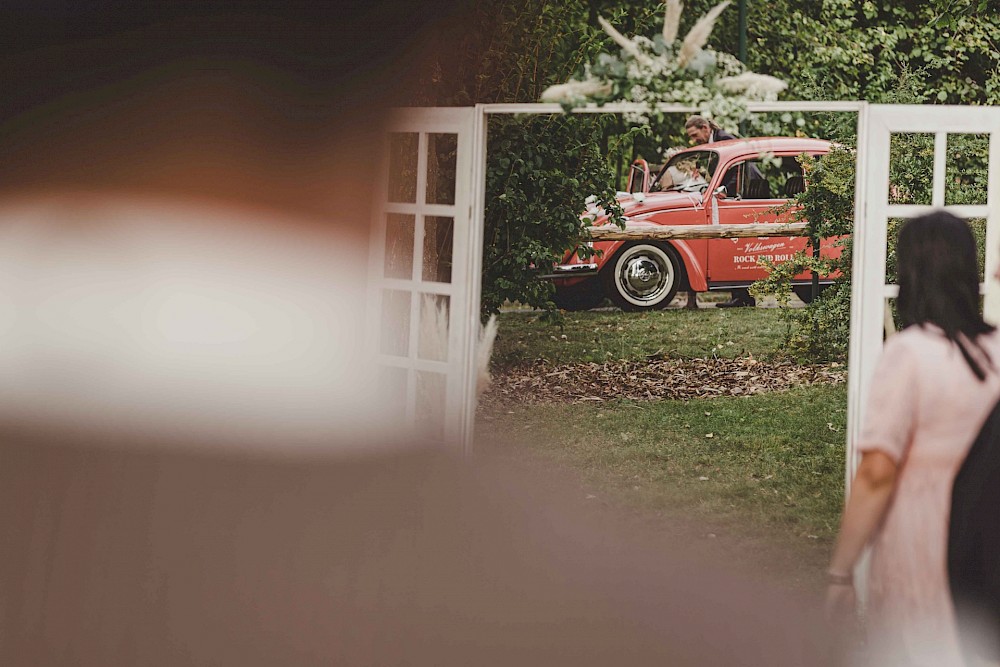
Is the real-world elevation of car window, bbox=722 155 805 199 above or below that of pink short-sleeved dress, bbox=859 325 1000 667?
above

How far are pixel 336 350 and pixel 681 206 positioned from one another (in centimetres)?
711

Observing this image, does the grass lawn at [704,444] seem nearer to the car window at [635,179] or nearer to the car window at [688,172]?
the car window at [688,172]

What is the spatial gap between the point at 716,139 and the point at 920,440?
754 centimetres

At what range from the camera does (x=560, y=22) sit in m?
5.55

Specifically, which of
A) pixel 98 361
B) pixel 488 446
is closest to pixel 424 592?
pixel 98 361

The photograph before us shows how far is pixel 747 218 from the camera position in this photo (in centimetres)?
923

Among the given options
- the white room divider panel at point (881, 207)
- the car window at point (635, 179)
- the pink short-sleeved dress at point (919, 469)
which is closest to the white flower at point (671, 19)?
the white room divider panel at point (881, 207)

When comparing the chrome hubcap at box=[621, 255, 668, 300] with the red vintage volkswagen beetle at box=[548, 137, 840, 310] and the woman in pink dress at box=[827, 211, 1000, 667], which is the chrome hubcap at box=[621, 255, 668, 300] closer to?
the red vintage volkswagen beetle at box=[548, 137, 840, 310]

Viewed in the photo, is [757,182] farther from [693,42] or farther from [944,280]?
[944,280]

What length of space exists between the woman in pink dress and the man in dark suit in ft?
16.7

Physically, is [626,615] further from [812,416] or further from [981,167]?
[812,416]

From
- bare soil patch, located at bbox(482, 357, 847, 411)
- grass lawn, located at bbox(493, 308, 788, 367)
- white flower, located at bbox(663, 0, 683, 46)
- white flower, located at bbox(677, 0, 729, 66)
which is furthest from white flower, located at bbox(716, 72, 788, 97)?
grass lawn, located at bbox(493, 308, 788, 367)

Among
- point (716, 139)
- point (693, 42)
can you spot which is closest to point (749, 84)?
point (693, 42)

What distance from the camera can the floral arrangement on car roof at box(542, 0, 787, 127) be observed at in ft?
11.5
